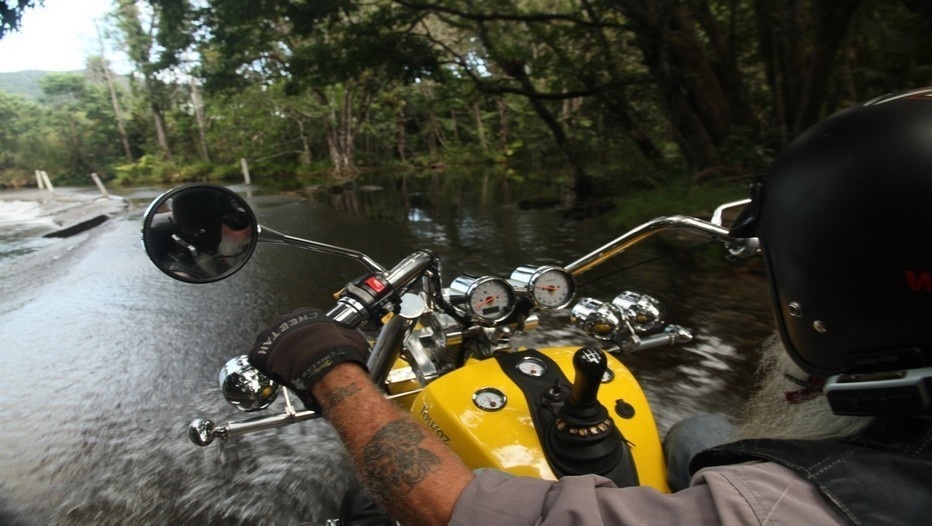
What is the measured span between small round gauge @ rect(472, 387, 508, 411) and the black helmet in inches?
29.1

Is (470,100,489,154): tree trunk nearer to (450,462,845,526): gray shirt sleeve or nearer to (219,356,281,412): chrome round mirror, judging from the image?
(219,356,281,412): chrome round mirror

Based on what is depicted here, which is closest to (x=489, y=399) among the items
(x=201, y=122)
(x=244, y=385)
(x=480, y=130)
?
(x=244, y=385)

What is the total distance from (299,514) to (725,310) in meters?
4.50

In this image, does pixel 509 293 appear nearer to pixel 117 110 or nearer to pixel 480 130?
pixel 480 130

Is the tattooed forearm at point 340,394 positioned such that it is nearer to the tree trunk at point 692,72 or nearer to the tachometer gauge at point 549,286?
the tachometer gauge at point 549,286

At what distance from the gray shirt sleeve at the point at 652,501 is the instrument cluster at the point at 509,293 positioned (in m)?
0.82

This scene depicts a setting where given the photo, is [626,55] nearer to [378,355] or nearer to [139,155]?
[378,355]

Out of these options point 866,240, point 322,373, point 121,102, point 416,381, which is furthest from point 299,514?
point 121,102

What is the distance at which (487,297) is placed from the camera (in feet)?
5.77

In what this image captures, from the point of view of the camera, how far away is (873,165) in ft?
3.18

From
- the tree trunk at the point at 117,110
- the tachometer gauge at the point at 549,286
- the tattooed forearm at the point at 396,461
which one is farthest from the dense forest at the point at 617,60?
the tree trunk at the point at 117,110

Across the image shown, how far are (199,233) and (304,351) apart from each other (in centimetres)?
61

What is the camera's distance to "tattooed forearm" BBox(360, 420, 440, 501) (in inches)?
38.9

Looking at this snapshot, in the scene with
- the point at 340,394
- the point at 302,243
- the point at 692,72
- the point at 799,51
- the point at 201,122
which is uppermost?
the point at 201,122
